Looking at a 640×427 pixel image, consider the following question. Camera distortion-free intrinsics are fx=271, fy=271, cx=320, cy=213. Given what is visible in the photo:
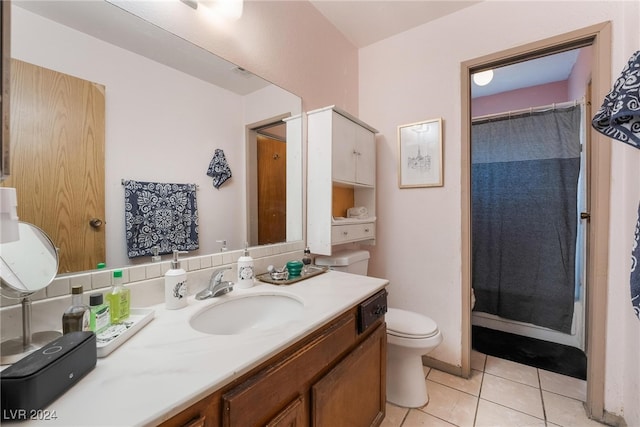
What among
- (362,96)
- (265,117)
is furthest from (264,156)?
(362,96)

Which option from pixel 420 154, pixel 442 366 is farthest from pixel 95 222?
pixel 442 366

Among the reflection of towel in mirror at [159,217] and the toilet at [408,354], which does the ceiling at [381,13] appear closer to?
the reflection of towel in mirror at [159,217]

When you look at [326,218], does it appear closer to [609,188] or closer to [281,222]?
[281,222]

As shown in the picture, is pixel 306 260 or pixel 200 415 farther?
pixel 306 260

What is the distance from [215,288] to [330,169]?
0.90m

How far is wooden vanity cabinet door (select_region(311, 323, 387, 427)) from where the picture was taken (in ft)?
2.85

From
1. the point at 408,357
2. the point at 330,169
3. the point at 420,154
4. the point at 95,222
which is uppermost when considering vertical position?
the point at 420,154

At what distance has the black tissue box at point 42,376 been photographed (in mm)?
427

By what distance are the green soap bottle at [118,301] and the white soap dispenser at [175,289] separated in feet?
0.39

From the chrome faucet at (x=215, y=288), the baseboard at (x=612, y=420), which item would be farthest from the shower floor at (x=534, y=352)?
the chrome faucet at (x=215, y=288)

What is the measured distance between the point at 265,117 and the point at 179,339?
114cm

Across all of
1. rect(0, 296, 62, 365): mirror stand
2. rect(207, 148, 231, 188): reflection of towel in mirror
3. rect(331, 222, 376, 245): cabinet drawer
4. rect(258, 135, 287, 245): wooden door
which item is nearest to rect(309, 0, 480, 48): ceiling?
rect(258, 135, 287, 245): wooden door

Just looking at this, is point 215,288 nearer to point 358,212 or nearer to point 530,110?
point 358,212

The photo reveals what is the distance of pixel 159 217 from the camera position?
1035mm
